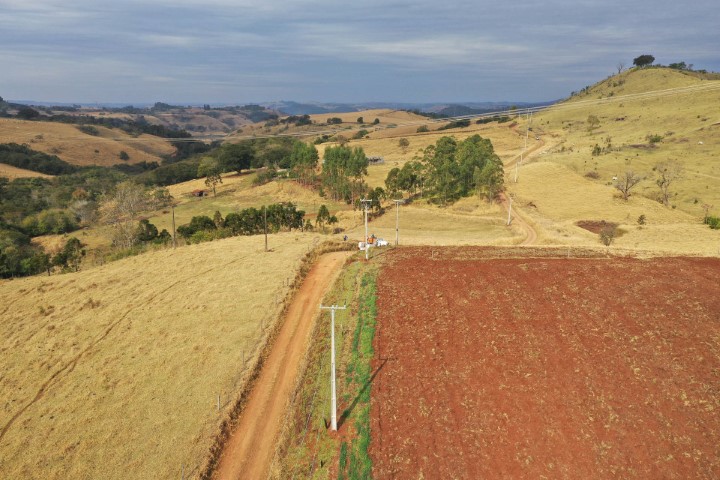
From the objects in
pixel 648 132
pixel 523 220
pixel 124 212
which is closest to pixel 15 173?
pixel 124 212

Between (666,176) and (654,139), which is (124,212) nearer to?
(666,176)

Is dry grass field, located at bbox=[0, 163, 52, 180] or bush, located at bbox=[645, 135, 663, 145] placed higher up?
bush, located at bbox=[645, 135, 663, 145]

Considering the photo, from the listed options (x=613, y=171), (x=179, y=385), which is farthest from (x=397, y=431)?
(x=613, y=171)

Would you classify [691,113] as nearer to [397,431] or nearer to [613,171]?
[613,171]

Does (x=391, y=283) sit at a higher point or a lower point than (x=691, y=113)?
lower

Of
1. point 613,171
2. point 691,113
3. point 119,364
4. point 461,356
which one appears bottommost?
point 119,364

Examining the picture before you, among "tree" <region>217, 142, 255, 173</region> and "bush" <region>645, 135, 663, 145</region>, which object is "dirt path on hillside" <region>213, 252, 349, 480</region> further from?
"tree" <region>217, 142, 255, 173</region>

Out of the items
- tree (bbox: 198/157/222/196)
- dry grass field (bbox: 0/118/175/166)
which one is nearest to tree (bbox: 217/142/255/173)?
tree (bbox: 198/157/222/196)
